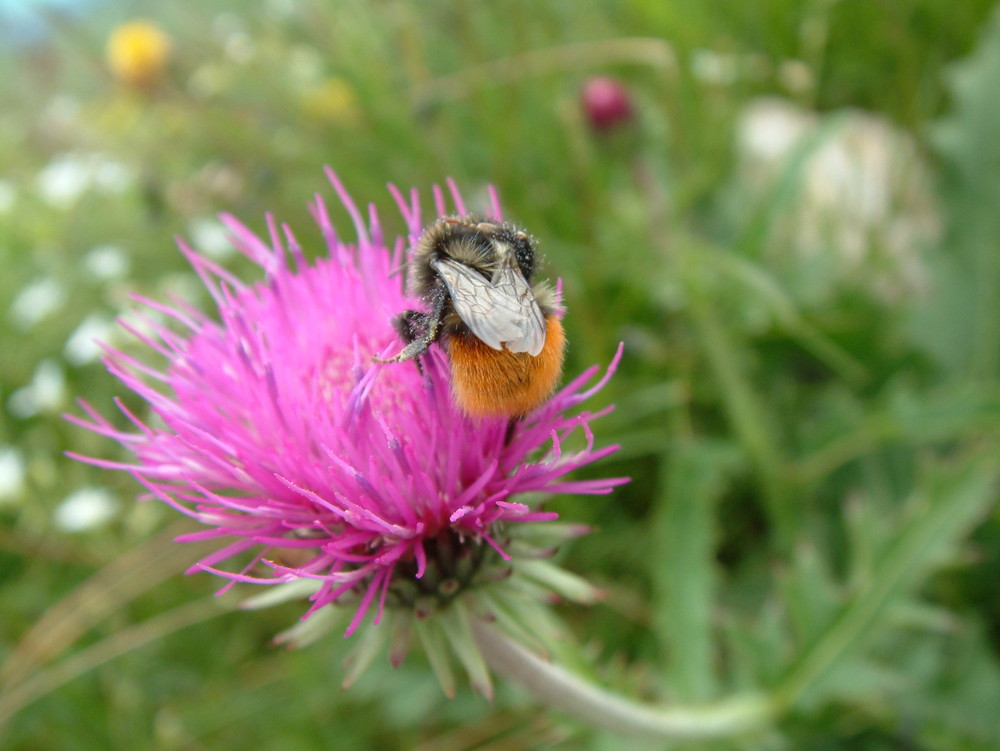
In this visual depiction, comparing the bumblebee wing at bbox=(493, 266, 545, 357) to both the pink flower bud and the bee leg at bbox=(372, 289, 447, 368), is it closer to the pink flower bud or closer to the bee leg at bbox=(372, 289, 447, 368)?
the bee leg at bbox=(372, 289, 447, 368)

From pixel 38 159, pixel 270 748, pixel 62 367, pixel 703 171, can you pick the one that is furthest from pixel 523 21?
pixel 38 159

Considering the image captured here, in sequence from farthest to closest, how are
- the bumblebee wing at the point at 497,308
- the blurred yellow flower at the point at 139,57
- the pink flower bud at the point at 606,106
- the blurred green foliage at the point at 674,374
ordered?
the blurred yellow flower at the point at 139,57 → the pink flower bud at the point at 606,106 → the blurred green foliage at the point at 674,374 → the bumblebee wing at the point at 497,308

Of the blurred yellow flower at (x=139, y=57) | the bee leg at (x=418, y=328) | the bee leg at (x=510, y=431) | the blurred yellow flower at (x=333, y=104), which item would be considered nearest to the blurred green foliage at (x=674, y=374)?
the blurred yellow flower at (x=333, y=104)

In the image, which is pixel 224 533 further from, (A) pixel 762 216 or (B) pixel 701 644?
(A) pixel 762 216

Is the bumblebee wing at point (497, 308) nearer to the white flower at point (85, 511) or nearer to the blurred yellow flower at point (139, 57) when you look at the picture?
the white flower at point (85, 511)

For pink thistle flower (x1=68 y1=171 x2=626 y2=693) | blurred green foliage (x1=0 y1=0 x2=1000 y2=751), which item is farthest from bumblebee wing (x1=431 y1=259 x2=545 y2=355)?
blurred green foliage (x1=0 y1=0 x2=1000 y2=751)

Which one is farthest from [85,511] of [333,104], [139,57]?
[139,57]
